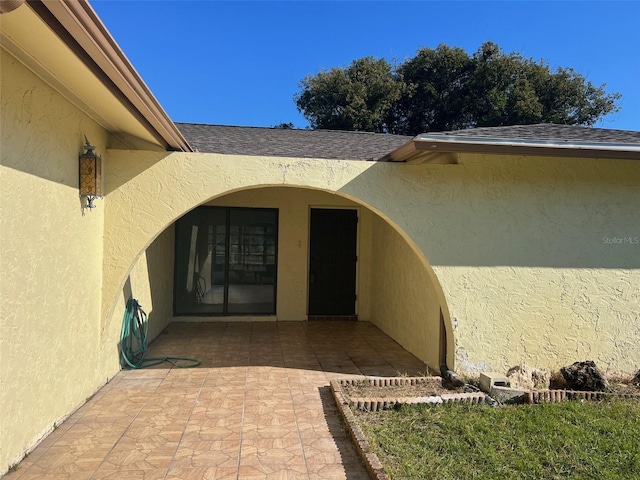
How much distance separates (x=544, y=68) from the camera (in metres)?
24.5

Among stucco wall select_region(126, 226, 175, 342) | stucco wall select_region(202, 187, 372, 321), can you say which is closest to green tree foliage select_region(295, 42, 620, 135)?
stucco wall select_region(202, 187, 372, 321)

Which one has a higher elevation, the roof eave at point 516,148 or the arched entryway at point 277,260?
the roof eave at point 516,148

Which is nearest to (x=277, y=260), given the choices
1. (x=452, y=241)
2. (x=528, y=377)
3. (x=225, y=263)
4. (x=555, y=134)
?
(x=225, y=263)

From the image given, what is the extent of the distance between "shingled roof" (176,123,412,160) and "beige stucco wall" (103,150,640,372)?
2.47ft

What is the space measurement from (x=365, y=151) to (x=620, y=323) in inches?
186

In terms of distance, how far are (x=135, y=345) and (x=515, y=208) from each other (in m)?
6.23

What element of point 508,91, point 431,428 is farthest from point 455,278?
point 508,91

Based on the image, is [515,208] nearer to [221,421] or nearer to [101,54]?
[221,421]

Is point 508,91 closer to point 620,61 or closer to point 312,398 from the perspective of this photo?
point 620,61

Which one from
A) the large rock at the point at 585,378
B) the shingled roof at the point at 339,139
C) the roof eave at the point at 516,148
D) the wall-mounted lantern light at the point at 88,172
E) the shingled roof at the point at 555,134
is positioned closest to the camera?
the wall-mounted lantern light at the point at 88,172

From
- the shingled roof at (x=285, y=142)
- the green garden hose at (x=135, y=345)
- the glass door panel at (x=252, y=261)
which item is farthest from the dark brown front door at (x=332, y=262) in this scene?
the green garden hose at (x=135, y=345)

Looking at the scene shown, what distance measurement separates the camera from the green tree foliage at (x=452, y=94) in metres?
23.9

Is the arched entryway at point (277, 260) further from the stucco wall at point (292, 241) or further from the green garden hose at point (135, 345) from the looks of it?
the green garden hose at point (135, 345)

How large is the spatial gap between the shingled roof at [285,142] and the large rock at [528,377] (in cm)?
371
